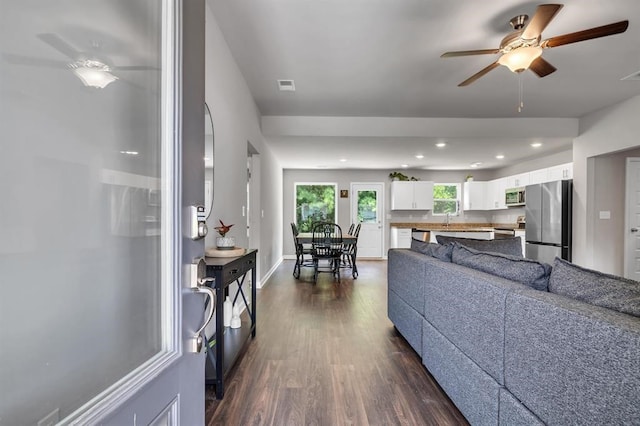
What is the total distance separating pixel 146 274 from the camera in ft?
2.29

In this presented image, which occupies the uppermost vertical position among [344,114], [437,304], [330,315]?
[344,114]

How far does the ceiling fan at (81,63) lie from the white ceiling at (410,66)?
1.96 m

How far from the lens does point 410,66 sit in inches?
123

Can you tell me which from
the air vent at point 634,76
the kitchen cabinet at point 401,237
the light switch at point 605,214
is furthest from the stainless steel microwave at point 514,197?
the air vent at point 634,76

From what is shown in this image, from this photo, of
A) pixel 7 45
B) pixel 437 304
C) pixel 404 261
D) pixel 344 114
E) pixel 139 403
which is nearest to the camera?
pixel 7 45

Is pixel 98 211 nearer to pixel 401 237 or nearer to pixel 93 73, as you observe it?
pixel 93 73

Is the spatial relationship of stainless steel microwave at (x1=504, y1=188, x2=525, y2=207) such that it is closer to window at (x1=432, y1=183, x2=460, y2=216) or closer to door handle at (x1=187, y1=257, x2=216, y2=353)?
window at (x1=432, y1=183, x2=460, y2=216)

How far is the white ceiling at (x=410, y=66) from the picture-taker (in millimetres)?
2293

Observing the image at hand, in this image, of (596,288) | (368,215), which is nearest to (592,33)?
(596,288)

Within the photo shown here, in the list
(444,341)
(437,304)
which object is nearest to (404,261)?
(437,304)

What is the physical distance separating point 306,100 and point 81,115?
12.1 ft

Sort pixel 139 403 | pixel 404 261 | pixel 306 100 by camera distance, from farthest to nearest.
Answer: pixel 306 100, pixel 404 261, pixel 139 403

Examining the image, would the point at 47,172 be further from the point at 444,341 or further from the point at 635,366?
the point at 444,341

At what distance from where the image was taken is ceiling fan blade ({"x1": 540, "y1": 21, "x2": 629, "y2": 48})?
1918 mm
